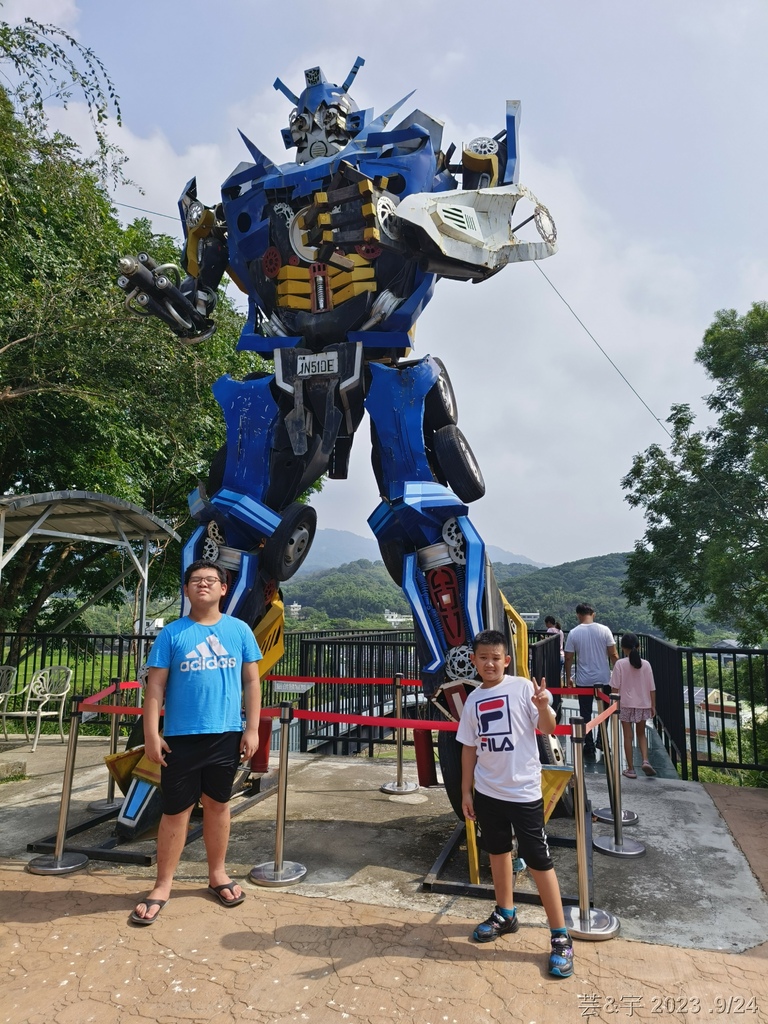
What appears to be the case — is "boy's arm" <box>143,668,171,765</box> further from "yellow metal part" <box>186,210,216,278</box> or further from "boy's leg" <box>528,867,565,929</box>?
"yellow metal part" <box>186,210,216,278</box>

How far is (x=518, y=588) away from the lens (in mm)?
61156

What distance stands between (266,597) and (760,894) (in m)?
3.63

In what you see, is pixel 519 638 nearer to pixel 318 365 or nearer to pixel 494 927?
pixel 494 927

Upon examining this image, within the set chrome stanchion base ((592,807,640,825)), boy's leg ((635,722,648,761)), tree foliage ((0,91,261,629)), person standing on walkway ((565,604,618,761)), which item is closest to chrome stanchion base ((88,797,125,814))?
chrome stanchion base ((592,807,640,825))

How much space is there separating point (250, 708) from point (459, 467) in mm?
2153

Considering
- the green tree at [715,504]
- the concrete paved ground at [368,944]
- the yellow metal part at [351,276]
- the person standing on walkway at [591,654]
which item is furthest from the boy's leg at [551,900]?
the green tree at [715,504]

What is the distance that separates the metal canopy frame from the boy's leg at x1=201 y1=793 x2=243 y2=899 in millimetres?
4997

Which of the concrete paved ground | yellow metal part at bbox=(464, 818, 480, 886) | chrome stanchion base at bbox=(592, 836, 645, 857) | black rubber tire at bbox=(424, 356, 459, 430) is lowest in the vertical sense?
the concrete paved ground

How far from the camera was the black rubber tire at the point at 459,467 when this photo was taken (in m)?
4.79

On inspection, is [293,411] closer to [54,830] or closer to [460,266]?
[460,266]

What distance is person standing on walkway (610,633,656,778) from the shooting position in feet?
21.8

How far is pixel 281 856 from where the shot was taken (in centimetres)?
404

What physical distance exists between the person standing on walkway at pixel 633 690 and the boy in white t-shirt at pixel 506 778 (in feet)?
12.4

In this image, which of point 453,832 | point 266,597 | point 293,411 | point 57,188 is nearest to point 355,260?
point 293,411
